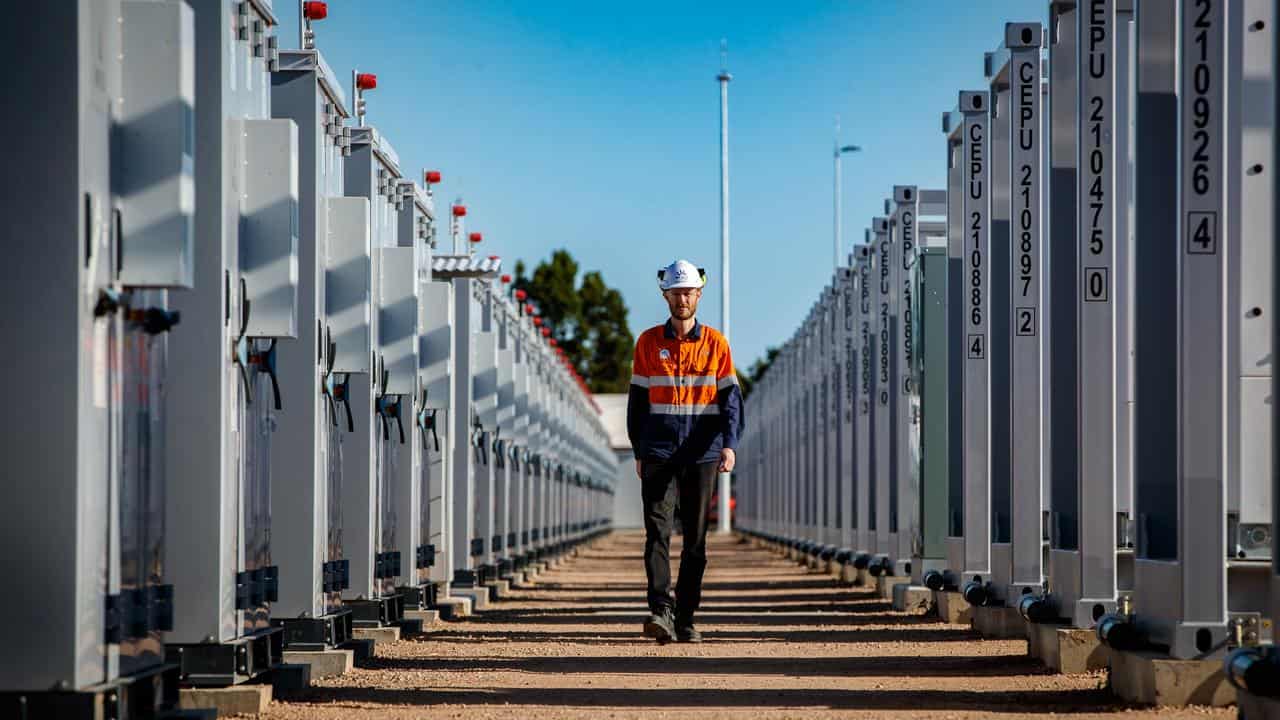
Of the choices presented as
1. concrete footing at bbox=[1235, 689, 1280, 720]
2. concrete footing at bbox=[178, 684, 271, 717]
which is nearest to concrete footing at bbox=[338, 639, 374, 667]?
concrete footing at bbox=[178, 684, 271, 717]

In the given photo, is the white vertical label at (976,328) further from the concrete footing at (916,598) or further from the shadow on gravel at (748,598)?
the shadow on gravel at (748,598)

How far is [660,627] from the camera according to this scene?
376 inches

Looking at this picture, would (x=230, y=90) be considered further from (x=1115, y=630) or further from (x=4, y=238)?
(x=1115, y=630)

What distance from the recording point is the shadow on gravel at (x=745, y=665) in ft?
27.0

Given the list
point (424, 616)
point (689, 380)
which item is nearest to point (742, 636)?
point (689, 380)

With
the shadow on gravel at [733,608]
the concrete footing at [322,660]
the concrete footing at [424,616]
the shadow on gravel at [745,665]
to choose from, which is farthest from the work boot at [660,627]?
the shadow on gravel at [733,608]

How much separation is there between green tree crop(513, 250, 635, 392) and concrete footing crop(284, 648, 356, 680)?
3200 inches

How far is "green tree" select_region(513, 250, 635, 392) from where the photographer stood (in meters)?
90.1

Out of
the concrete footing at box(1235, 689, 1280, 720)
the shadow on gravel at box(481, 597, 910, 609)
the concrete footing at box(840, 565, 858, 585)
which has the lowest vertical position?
the concrete footing at box(840, 565, 858, 585)

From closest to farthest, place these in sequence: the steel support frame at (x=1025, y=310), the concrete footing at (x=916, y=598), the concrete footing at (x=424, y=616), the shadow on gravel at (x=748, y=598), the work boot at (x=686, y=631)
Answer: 1. the work boot at (x=686, y=631)
2. the steel support frame at (x=1025, y=310)
3. the concrete footing at (x=424, y=616)
4. the concrete footing at (x=916, y=598)
5. the shadow on gravel at (x=748, y=598)

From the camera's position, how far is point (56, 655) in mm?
5215

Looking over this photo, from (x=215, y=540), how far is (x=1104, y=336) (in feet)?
13.9

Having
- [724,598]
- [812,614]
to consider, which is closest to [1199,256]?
[812,614]

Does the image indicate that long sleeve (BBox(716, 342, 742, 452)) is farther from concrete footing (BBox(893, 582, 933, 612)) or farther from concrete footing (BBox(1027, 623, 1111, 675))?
concrete footing (BBox(893, 582, 933, 612))
